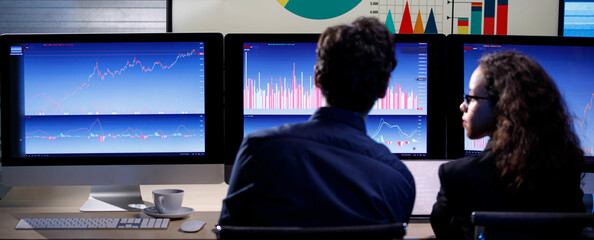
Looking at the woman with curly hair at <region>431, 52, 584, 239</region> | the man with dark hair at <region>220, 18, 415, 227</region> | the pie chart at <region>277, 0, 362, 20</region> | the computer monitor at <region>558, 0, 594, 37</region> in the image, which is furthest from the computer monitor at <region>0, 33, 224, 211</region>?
the computer monitor at <region>558, 0, 594, 37</region>

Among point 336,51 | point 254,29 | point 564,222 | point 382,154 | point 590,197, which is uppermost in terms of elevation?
point 254,29

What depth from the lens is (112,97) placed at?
1511mm

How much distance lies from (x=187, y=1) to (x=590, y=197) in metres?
1.74

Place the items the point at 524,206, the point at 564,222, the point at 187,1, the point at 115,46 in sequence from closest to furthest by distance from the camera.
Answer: the point at 564,222 < the point at 524,206 < the point at 115,46 < the point at 187,1

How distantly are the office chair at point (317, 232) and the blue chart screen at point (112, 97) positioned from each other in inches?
30.5

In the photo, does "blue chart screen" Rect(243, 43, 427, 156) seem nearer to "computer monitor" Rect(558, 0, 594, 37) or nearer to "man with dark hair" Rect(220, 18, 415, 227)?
"man with dark hair" Rect(220, 18, 415, 227)

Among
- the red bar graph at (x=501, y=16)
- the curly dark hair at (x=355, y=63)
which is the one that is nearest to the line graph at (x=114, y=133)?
the curly dark hair at (x=355, y=63)

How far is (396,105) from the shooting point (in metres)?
1.54

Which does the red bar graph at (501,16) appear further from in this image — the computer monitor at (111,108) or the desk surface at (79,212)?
the computer monitor at (111,108)

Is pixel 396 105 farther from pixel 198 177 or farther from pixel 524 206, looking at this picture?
pixel 198 177

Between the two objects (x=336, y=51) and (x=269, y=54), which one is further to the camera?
(x=269, y=54)

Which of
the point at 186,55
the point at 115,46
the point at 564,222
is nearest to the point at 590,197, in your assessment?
the point at 564,222

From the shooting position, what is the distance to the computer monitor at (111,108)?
59.1 inches

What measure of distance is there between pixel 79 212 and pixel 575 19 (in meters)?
2.26
